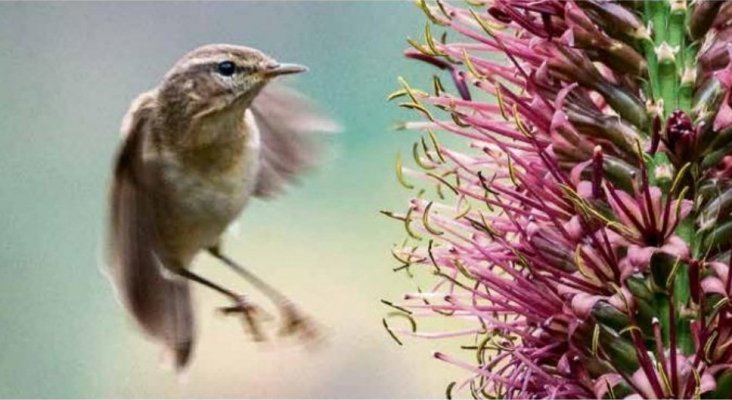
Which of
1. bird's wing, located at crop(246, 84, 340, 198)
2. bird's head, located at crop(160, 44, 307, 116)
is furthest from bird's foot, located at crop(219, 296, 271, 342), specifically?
bird's head, located at crop(160, 44, 307, 116)

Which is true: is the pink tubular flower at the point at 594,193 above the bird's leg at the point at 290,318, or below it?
above

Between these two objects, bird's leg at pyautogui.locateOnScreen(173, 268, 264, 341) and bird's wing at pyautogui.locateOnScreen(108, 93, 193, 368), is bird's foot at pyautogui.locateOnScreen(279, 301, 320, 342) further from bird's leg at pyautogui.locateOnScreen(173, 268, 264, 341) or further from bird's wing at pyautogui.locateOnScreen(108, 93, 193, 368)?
bird's wing at pyautogui.locateOnScreen(108, 93, 193, 368)

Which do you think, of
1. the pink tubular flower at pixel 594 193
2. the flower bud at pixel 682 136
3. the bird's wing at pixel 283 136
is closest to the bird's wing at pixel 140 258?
the bird's wing at pixel 283 136

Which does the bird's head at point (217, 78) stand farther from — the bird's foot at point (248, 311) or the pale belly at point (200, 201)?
the bird's foot at point (248, 311)

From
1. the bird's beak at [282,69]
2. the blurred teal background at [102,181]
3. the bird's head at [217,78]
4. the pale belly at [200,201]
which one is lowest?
the blurred teal background at [102,181]

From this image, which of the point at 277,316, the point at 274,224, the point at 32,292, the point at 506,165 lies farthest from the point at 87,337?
the point at 506,165

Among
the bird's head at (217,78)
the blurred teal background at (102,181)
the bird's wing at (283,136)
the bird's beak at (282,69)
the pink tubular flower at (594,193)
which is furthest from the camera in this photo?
the blurred teal background at (102,181)

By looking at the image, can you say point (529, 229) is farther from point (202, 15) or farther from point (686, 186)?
point (202, 15)
